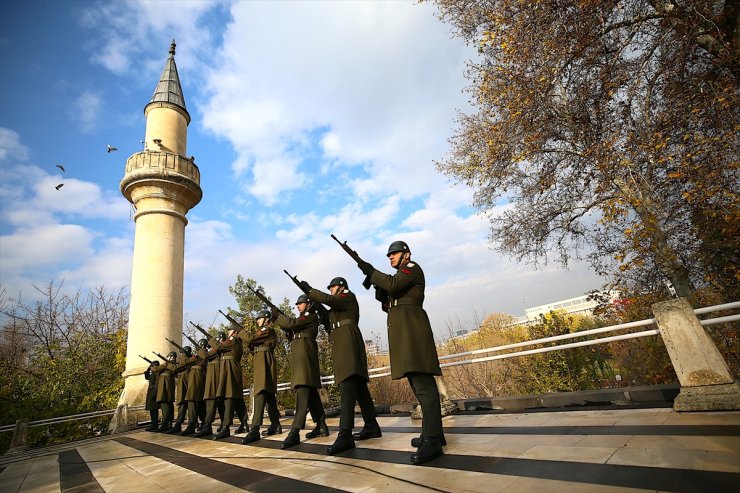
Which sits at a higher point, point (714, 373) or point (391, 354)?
point (391, 354)

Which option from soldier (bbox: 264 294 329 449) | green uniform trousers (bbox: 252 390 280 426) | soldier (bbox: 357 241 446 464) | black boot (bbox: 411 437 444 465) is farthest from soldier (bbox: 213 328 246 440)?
black boot (bbox: 411 437 444 465)

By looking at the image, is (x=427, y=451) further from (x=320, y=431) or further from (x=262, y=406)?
(x=262, y=406)

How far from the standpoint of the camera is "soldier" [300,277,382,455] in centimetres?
480

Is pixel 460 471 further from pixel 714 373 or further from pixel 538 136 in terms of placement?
pixel 538 136

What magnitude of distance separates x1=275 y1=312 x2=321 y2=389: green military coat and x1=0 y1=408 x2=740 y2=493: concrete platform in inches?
36.2

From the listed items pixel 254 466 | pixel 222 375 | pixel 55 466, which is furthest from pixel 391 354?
pixel 55 466

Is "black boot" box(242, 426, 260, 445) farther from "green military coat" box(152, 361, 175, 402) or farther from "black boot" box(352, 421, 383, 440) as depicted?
"green military coat" box(152, 361, 175, 402)

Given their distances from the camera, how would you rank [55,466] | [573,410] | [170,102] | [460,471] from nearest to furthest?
[460,471]
[573,410]
[55,466]
[170,102]

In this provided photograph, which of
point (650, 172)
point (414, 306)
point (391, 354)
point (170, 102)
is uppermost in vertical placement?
point (170, 102)

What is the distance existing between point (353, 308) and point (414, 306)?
4.98 feet

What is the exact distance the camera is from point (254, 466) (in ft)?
14.1

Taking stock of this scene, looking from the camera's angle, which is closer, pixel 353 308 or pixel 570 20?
pixel 353 308

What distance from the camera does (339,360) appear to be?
4.97m

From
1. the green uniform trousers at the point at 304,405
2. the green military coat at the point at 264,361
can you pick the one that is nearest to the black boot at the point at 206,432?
the green military coat at the point at 264,361
